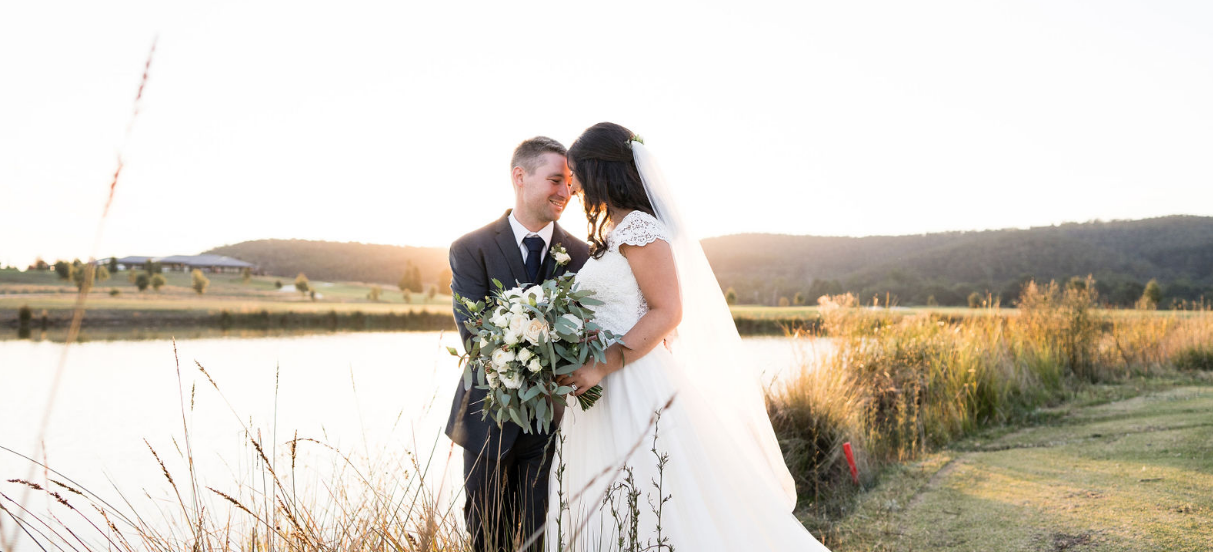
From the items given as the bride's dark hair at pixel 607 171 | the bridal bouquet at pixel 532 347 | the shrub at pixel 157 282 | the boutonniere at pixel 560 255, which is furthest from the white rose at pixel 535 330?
the shrub at pixel 157 282

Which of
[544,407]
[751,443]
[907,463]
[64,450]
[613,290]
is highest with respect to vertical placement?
[613,290]

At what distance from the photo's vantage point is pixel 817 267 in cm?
6894

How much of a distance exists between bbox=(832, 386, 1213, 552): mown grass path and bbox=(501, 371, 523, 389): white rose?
2681mm

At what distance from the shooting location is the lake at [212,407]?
8.34 m

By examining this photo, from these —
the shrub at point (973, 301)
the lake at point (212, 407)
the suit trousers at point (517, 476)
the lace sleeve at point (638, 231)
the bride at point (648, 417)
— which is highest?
the lace sleeve at point (638, 231)

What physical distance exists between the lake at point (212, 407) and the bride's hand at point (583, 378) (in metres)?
2.01

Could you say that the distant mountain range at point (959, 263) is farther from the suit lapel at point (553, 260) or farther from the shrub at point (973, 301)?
the suit lapel at point (553, 260)

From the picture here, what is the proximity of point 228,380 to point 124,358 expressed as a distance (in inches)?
268

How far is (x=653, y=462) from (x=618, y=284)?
73 cm

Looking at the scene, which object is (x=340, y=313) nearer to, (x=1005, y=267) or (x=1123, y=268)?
(x=1005, y=267)

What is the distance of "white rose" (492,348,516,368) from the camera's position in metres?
2.43

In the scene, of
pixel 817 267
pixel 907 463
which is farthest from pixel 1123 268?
pixel 907 463

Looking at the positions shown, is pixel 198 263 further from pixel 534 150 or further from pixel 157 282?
pixel 534 150

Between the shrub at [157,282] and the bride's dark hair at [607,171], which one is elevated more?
the bride's dark hair at [607,171]
